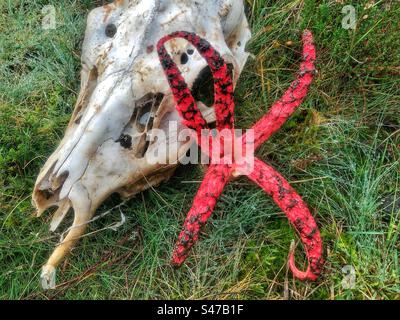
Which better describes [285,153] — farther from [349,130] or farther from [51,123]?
[51,123]

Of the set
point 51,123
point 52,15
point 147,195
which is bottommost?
point 147,195

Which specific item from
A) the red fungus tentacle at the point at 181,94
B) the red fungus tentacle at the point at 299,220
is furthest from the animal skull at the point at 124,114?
the red fungus tentacle at the point at 299,220

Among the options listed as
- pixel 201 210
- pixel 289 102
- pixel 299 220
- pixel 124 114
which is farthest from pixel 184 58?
pixel 299 220

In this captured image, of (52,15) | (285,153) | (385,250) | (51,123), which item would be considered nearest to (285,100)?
(285,153)

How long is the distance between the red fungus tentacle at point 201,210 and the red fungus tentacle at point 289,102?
0.29 meters

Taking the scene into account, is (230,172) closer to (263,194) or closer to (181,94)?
(263,194)

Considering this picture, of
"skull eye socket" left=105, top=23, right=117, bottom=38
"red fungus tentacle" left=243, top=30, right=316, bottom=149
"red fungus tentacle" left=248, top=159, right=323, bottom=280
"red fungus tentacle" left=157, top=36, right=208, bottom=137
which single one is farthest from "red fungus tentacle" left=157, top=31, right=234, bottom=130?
"skull eye socket" left=105, top=23, right=117, bottom=38

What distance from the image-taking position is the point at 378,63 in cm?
339

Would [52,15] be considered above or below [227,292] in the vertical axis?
above

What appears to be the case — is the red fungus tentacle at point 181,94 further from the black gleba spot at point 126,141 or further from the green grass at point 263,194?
the green grass at point 263,194

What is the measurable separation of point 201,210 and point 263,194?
561mm

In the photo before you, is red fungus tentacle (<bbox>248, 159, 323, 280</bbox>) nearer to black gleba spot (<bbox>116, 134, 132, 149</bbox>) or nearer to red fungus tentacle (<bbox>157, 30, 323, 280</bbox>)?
red fungus tentacle (<bbox>157, 30, 323, 280</bbox>)

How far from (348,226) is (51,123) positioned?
2059 mm

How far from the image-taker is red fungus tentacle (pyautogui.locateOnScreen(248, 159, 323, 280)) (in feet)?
8.72
